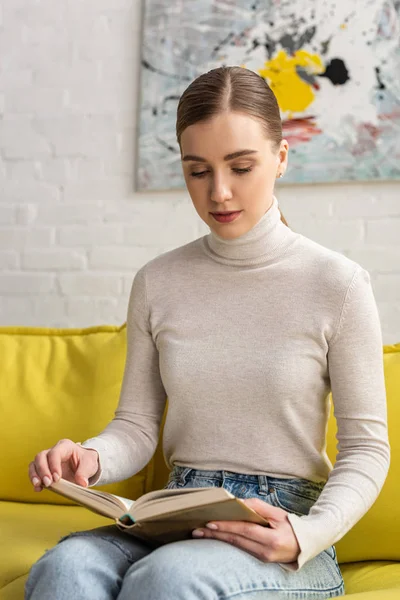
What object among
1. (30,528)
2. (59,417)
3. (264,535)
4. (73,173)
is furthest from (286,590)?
(73,173)

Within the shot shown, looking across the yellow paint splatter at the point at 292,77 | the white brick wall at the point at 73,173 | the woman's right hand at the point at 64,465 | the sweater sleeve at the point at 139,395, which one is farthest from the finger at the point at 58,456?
the yellow paint splatter at the point at 292,77

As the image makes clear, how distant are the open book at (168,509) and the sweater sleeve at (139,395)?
231mm

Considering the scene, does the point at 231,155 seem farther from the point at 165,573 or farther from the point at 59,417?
the point at 59,417

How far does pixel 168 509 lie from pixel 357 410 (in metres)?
0.37

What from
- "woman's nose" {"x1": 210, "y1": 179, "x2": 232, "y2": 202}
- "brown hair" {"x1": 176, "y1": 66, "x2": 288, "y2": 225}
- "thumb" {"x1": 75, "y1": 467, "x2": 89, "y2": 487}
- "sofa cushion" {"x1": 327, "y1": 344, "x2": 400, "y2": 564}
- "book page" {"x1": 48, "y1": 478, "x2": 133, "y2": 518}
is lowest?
"sofa cushion" {"x1": 327, "y1": 344, "x2": 400, "y2": 564}

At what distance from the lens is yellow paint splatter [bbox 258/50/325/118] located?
2.24m

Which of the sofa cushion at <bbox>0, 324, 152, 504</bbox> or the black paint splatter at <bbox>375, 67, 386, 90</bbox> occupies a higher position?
the black paint splatter at <bbox>375, 67, 386, 90</bbox>

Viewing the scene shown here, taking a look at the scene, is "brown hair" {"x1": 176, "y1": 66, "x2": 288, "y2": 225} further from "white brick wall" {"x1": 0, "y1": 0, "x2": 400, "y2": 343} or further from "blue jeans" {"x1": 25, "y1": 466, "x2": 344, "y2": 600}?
"white brick wall" {"x1": 0, "y1": 0, "x2": 400, "y2": 343}

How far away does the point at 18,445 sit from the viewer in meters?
1.84

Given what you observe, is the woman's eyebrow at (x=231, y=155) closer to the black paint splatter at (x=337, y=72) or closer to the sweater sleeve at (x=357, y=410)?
the sweater sleeve at (x=357, y=410)

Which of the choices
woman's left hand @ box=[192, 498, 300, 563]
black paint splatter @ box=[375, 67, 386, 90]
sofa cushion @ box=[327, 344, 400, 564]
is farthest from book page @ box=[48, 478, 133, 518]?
black paint splatter @ box=[375, 67, 386, 90]

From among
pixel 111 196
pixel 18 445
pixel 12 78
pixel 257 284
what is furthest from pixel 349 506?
pixel 12 78

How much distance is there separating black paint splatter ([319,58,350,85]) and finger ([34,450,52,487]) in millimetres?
1422

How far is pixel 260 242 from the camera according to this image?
1.38 metres
